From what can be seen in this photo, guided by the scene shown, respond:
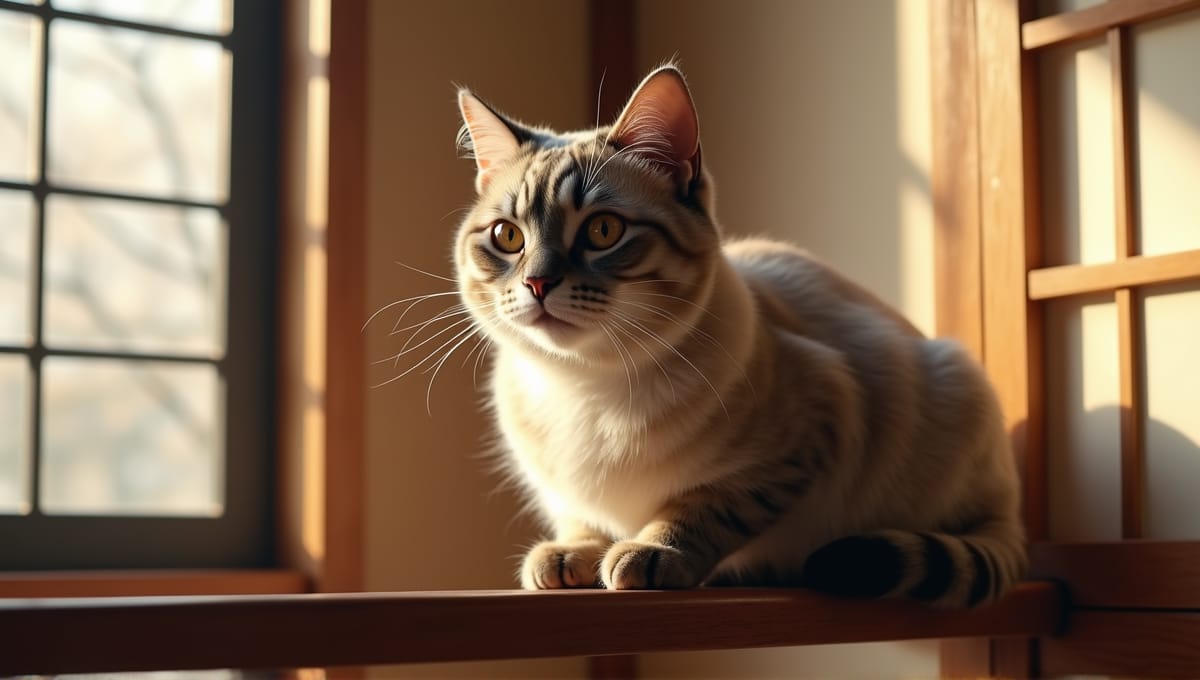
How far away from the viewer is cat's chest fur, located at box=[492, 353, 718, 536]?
1387mm

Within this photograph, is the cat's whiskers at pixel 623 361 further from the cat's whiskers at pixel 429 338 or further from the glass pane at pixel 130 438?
the glass pane at pixel 130 438

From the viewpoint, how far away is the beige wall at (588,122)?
1986 millimetres

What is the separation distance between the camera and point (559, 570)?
1.35m

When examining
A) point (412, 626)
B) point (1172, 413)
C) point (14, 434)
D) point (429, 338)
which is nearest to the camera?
point (412, 626)

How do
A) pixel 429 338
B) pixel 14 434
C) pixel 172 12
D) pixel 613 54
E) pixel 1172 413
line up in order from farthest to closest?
1. pixel 613 54
2. pixel 172 12
3. pixel 14 434
4. pixel 429 338
5. pixel 1172 413

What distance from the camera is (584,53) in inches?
101

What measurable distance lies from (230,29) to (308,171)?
379mm

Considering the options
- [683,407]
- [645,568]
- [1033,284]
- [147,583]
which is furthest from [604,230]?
[147,583]

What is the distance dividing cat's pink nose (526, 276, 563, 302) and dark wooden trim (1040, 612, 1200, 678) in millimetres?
876

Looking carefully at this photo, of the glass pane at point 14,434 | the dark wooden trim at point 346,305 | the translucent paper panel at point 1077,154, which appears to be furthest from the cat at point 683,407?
the glass pane at point 14,434

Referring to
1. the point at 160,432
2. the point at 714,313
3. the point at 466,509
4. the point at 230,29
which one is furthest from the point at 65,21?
the point at 714,313

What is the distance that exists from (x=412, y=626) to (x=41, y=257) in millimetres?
1495

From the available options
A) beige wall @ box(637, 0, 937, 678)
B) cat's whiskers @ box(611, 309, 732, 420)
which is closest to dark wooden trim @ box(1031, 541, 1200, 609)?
beige wall @ box(637, 0, 937, 678)

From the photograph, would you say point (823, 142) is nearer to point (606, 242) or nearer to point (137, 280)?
point (606, 242)
